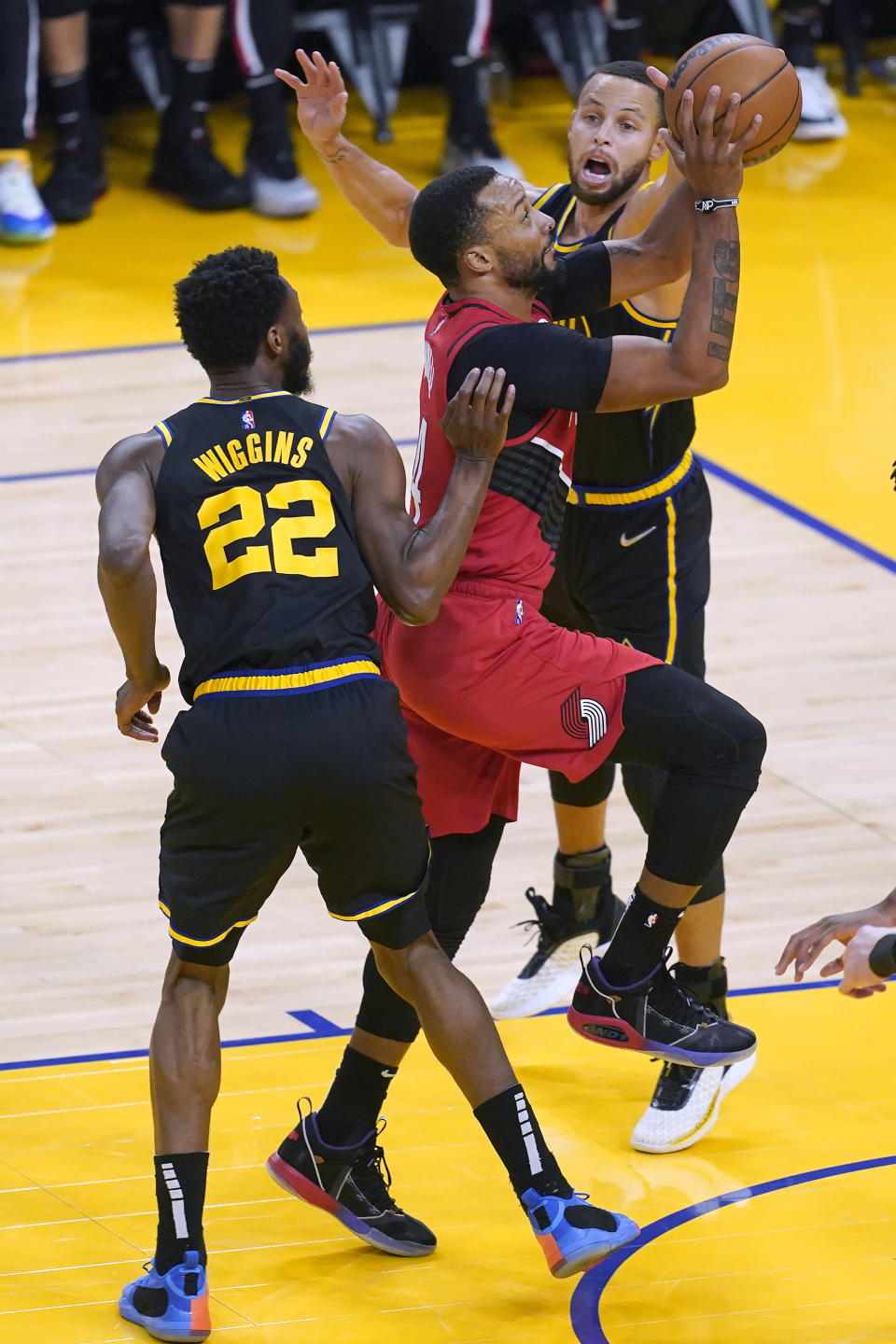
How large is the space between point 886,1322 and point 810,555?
15.7 ft

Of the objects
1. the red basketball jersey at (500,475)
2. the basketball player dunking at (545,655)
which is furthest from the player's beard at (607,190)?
the red basketball jersey at (500,475)

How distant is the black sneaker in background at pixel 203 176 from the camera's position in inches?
484

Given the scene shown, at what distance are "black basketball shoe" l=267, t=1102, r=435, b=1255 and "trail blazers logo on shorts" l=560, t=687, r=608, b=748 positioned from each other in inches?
36.2

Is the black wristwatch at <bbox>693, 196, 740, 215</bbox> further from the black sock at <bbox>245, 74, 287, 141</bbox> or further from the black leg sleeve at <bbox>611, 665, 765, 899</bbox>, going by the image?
the black sock at <bbox>245, 74, 287, 141</bbox>

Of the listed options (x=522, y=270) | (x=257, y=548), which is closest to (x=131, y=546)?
(x=257, y=548)

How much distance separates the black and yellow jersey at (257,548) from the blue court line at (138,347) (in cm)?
661

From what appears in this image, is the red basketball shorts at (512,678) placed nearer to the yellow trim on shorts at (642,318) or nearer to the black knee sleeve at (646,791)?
the black knee sleeve at (646,791)

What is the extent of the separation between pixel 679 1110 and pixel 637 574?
121 centimetres

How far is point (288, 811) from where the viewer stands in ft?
13.1

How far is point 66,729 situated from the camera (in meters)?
7.25

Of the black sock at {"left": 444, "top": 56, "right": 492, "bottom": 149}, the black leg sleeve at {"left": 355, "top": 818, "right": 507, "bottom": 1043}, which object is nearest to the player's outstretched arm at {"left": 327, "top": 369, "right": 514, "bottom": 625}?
the black leg sleeve at {"left": 355, "top": 818, "right": 507, "bottom": 1043}

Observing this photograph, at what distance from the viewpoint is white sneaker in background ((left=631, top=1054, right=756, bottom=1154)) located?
4.90m

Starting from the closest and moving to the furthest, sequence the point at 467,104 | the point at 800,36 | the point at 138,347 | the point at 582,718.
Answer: the point at 582,718
the point at 138,347
the point at 467,104
the point at 800,36

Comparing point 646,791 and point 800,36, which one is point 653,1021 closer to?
point 646,791
